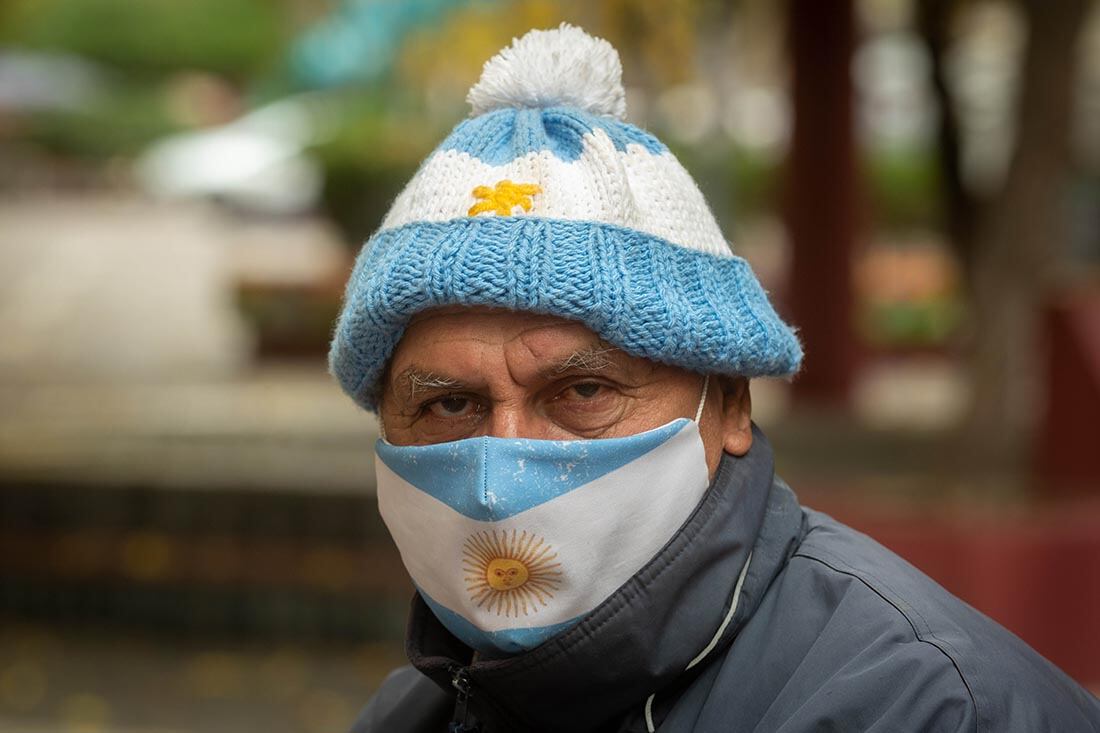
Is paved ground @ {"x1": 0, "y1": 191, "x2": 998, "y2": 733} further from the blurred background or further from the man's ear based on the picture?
the man's ear

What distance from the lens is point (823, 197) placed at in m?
13.0

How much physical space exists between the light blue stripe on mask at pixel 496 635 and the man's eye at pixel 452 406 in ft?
0.73

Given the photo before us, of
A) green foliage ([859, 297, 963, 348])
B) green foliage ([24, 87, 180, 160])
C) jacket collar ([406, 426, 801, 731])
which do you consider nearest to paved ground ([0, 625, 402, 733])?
jacket collar ([406, 426, 801, 731])

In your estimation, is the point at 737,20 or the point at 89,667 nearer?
the point at 89,667

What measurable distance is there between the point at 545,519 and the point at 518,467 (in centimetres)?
7

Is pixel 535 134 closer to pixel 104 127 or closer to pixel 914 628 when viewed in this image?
pixel 914 628

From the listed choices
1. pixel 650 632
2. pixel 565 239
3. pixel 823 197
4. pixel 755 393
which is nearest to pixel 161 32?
pixel 755 393

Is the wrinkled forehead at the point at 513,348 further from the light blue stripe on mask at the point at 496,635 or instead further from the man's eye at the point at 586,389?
the light blue stripe on mask at the point at 496,635

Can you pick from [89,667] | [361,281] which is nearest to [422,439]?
[361,281]

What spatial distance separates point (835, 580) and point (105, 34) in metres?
44.0

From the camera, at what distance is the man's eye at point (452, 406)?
1.96m

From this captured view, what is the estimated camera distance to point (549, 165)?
1889 mm

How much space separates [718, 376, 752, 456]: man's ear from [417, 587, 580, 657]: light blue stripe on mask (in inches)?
12.0

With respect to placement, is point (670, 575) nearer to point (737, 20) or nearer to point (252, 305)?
point (737, 20)
